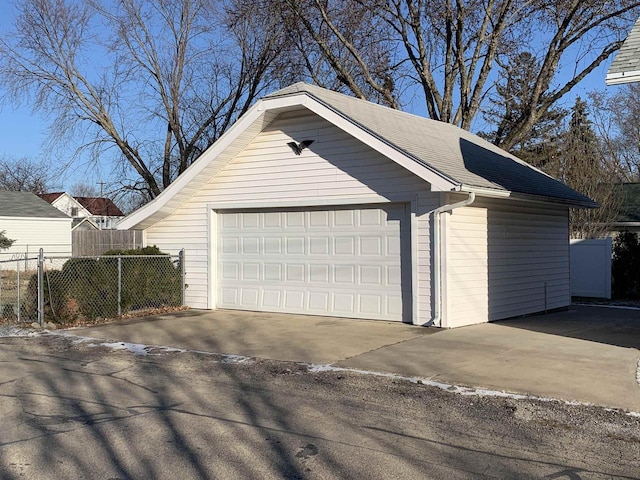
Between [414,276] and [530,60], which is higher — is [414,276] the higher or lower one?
the lower one

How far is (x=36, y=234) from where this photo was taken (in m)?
40.6

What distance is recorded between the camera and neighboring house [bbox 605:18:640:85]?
8438mm

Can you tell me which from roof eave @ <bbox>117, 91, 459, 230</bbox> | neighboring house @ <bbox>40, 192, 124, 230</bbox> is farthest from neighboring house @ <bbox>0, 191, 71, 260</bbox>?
roof eave @ <bbox>117, 91, 459, 230</bbox>

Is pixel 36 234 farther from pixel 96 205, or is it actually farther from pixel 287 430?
pixel 287 430

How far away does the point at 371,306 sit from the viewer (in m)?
12.9

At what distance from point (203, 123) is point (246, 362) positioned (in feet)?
63.3

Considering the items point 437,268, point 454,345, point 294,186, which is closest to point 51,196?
point 294,186

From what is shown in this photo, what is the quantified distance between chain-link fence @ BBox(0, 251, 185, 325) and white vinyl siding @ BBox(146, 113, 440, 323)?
0.82 m

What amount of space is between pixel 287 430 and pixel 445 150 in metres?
9.04

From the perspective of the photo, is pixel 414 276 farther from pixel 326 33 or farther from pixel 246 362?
pixel 326 33

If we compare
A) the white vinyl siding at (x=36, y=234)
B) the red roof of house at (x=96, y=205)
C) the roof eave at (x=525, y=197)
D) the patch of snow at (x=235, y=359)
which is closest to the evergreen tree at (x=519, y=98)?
the roof eave at (x=525, y=197)

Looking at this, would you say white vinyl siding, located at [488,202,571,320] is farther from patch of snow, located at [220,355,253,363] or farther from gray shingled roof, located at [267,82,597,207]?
patch of snow, located at [220,355,253,363]

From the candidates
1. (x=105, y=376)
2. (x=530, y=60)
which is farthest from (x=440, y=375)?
(x=530, y=60)

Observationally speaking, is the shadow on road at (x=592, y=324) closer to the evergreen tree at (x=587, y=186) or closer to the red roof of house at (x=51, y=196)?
the evergreen tree at (x=587, y=186)
